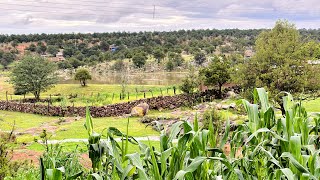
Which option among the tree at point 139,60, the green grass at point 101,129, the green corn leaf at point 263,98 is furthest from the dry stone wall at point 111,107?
the tree at point 139,60

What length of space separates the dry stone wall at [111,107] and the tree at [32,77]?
6754mm

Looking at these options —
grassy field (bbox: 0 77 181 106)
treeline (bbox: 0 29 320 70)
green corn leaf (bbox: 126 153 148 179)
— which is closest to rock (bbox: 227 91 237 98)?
grassy field (bbox: 0 77 181 106)

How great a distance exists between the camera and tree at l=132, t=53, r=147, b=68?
85019 mm

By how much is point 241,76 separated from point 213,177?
24900mm

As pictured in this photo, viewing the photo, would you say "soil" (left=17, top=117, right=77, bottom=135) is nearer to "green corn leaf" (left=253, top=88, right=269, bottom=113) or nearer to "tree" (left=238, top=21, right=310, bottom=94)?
"tree" (left=238, top=21, right=310, bottom=94)

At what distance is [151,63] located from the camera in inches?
3583

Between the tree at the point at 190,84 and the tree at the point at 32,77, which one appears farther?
the tree at the point at 32,77

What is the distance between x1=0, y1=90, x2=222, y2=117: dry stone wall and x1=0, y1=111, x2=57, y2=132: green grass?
113 centimetres

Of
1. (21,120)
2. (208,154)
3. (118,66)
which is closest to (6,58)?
(118,66)

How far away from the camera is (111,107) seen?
3903 cm

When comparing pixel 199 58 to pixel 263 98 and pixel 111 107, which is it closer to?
pixel 111 107

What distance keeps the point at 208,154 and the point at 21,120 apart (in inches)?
1368

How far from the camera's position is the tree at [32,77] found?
50.0m

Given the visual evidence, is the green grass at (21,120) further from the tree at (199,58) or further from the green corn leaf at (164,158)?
the tree at (199,58)
